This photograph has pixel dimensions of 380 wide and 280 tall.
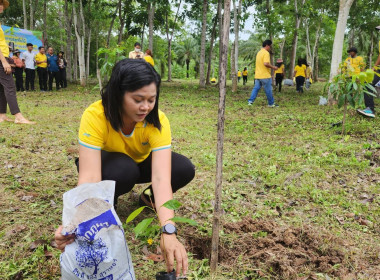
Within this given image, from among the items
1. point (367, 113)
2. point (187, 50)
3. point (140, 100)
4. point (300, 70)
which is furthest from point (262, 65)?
point (187, 50)

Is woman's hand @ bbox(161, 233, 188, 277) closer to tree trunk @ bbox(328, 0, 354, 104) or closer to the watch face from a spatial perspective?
the watch face

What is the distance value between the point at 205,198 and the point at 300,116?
14.3 feet

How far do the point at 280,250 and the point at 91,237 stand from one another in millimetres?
1357

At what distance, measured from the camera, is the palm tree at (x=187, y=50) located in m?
40.8

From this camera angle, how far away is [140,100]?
1591mm

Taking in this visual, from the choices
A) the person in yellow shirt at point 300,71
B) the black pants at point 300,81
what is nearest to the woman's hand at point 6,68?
the person in yellow shirt at point 300,71

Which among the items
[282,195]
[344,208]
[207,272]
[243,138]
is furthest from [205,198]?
[243,138]

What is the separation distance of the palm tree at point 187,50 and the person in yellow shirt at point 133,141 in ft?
129

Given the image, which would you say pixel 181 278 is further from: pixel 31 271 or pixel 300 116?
pixel 300 116

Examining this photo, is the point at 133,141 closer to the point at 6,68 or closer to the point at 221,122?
the point at 221,122

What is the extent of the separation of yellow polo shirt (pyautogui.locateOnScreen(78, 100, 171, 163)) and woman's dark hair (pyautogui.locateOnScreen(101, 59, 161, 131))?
64 mm

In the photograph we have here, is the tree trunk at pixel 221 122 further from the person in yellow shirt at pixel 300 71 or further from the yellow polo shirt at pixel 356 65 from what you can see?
the person in yellow shirt at pixel 300 71

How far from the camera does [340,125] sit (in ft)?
16.8

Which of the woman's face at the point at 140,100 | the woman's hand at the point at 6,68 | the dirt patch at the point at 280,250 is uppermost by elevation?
the woman's hand at the point at 6,68
